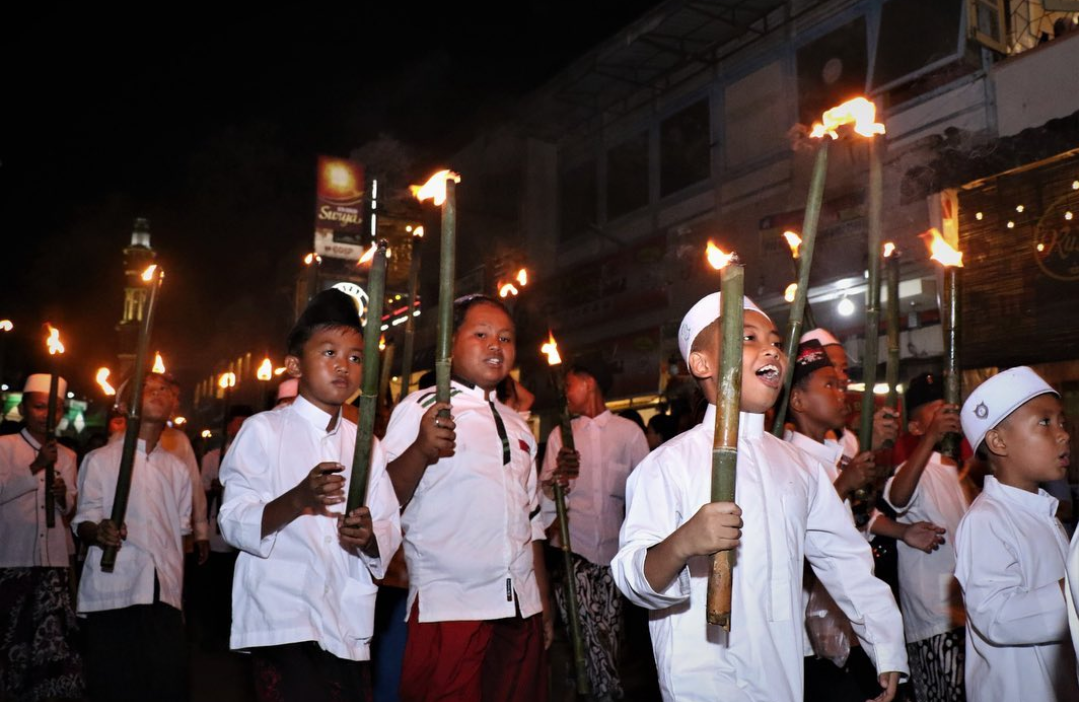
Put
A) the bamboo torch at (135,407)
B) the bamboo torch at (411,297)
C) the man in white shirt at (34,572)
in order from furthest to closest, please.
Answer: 1. the man in white shirt at (34,572)
2. the bamboo torch at (135,407)
3. the bamboo torch at (411,297)

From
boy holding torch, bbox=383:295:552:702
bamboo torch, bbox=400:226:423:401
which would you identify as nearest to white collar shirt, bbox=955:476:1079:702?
boy holding torch, bbox=383:295:552:702

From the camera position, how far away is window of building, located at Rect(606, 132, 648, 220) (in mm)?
20078

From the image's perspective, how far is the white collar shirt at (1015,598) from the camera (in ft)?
9.43

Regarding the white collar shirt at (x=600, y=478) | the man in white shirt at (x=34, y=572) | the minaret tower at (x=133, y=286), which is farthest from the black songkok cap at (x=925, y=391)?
the minaret tower at (x=133, y=286)

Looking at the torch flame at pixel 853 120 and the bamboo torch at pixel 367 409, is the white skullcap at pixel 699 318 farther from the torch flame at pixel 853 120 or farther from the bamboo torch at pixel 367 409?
the bamboo torch at pixel 367 409

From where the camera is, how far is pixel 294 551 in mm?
3479

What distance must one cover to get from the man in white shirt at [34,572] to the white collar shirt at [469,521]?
3.51 meters

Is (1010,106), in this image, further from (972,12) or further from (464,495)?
(464,495)

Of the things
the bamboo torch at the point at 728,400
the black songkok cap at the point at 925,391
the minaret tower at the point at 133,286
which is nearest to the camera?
the bamboo torch at the point at 728,400

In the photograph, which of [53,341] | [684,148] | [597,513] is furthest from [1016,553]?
[684,148]

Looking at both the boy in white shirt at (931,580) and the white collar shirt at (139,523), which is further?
the white collar shirt at (139,523)

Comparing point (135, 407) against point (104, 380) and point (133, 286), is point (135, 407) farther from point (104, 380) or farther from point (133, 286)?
point (133, 286)

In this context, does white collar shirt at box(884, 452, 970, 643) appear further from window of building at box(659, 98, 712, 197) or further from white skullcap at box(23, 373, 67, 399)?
window of building at box(659, 98, 712, 197)

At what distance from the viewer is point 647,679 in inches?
308
